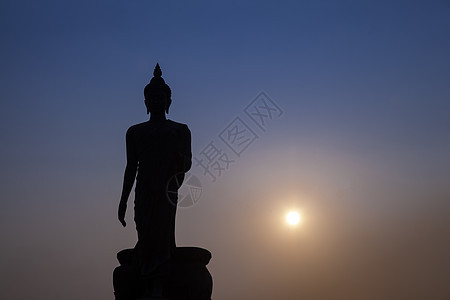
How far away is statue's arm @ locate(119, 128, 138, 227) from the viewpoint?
838cm

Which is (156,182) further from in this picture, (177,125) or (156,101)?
(156,101)

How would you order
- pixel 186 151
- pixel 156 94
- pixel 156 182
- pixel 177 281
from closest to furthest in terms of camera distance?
pixel 177 281, pixel 156 182, pixel 186 151, pixel 156 94

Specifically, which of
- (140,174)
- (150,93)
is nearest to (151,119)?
(150,93)

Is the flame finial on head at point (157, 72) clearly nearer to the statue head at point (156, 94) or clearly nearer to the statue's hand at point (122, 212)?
the statue head at point (156, 94)

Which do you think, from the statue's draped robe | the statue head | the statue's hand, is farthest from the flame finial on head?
the statue's hand

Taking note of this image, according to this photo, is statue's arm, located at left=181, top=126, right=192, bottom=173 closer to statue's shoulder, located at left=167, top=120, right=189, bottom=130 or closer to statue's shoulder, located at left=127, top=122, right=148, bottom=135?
statue's shoulder, located at left=167, top=120, right=189, bottom=130

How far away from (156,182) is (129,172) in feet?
2.48

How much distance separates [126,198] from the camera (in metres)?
8.42

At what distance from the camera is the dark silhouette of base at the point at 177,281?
295 inches

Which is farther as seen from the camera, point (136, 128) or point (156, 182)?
point (136, 128)

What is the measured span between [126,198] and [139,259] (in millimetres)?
1194

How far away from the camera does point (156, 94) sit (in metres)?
8.37

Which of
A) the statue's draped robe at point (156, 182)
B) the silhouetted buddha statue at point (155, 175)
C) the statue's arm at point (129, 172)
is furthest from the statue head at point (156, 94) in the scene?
the statue's arm at point (129, 172)

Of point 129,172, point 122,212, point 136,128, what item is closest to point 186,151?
point 136,128
